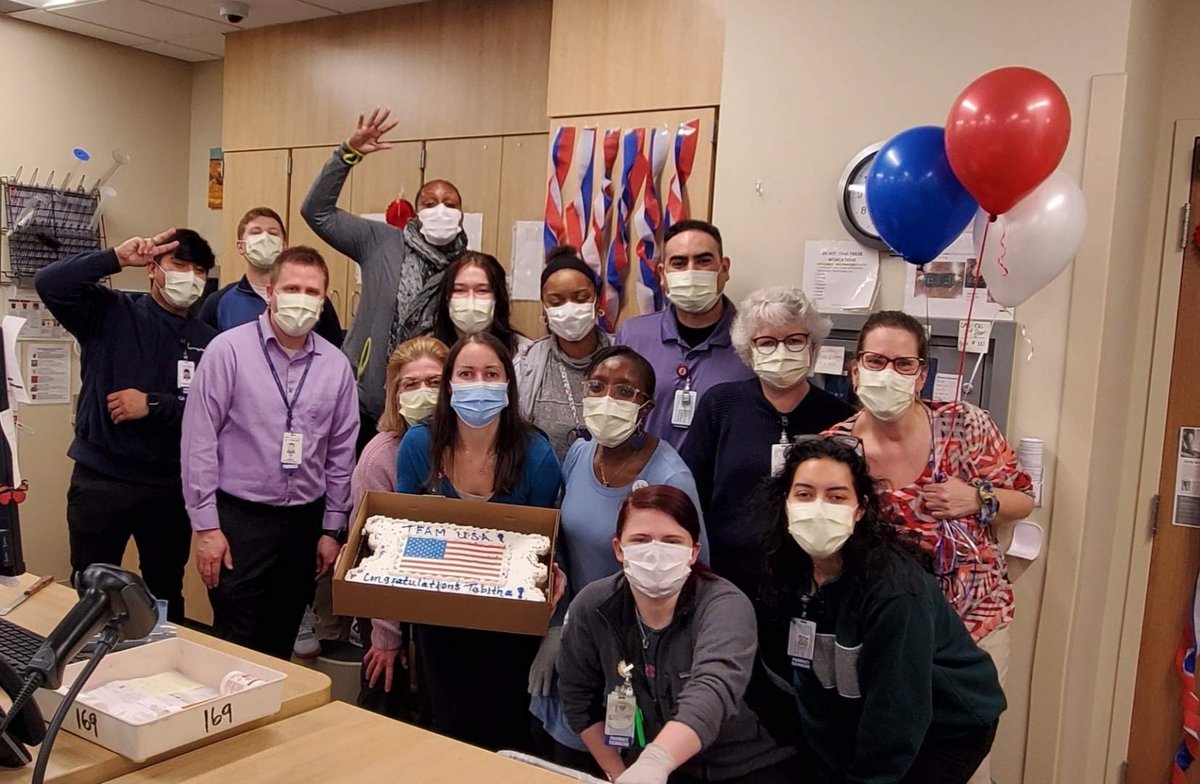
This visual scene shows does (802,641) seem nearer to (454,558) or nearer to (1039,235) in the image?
(454,558)

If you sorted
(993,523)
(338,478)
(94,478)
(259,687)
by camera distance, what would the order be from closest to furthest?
(259,687), (993,523), (338,478), (94,478)

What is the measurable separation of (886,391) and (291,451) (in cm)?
164

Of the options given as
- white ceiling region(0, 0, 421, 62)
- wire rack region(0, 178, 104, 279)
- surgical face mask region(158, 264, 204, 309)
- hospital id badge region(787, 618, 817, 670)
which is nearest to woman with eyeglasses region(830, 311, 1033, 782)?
hospital id badge region(787, 618, 817, 670)

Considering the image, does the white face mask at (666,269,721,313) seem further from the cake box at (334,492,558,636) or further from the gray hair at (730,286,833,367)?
the cake box at (334,492,558,636)

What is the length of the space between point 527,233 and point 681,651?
228 centimetres

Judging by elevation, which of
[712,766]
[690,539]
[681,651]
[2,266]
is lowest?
[712,766]

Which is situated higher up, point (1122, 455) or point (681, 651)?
point (1122, 455)

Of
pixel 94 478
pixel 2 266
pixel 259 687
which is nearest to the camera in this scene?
pixel 259 687

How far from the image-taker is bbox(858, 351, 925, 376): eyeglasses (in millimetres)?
2160

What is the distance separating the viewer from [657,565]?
1.95 metres

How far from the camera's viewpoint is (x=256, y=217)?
10.8 feet

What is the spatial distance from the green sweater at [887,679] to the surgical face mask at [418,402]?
4.09 feet

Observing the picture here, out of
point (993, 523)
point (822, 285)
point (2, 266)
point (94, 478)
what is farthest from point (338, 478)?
point (2, 266)

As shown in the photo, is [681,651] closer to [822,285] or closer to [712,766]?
[712,766]
